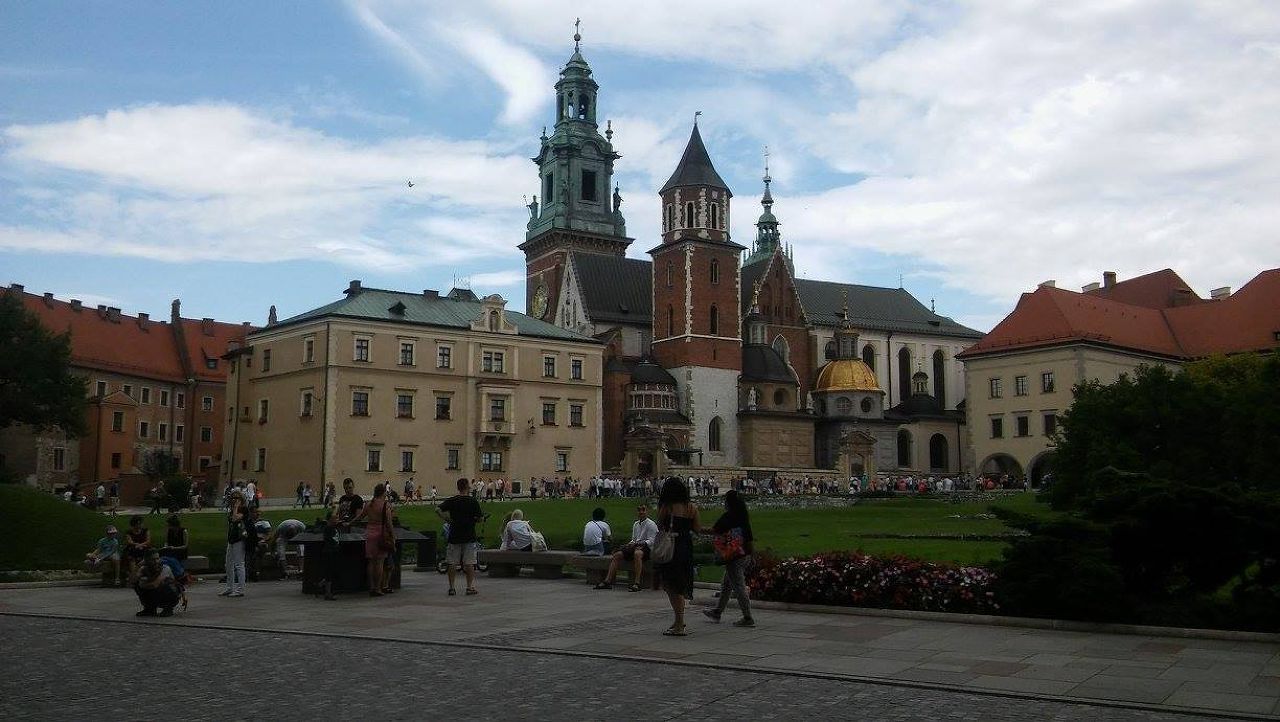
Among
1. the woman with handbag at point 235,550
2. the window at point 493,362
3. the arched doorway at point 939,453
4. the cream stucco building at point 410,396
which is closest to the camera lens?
the woman with handbag at point 235,550

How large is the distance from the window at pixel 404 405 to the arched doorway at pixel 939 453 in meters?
46.6

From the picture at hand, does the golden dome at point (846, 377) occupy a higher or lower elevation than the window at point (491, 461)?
higher

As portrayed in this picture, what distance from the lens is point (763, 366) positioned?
86375mm

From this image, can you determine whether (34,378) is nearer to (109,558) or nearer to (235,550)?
(109,558)

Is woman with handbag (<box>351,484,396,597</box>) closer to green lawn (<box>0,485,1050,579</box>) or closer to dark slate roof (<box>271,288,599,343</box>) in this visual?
green lawn (<box>0,485,1050,579</box>)

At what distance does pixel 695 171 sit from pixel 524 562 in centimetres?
6546

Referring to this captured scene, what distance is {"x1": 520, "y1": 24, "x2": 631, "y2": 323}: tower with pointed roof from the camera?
9794 cm

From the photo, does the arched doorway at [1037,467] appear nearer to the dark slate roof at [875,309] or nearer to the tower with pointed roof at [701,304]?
the tower with pointed roof at [701,304]

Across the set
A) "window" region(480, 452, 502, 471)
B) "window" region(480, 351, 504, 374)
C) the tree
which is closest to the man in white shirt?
"window" region(480, 452, 502, 471)

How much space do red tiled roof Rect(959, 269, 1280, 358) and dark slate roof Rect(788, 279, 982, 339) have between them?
20474mm

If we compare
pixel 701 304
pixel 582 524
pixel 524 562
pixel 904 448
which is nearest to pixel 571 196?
pixel 701 304

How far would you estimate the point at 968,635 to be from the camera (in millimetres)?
13648

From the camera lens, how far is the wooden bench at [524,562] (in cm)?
2216

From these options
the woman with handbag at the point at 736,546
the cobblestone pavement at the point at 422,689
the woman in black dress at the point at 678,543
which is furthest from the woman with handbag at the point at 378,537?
the woman with handbag at the point at 736,546
